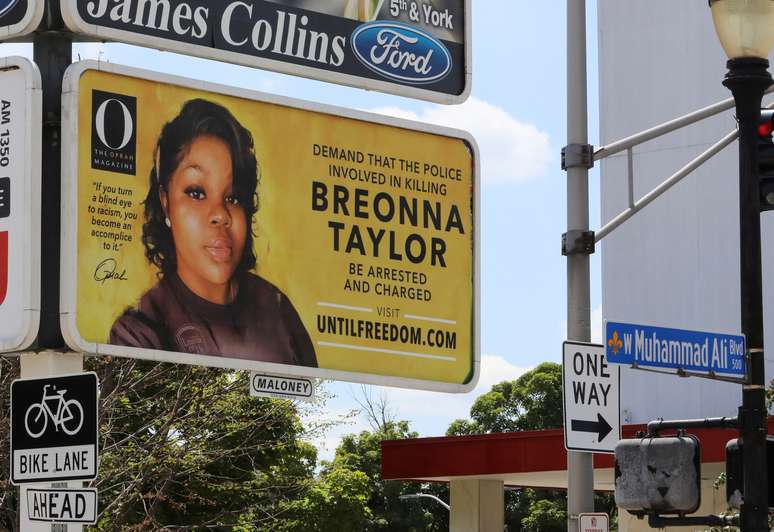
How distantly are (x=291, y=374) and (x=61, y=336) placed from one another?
225 cm

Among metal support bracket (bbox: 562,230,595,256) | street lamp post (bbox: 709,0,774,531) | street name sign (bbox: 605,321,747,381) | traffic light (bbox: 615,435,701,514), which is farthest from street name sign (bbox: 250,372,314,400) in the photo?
street lamp post (bbox: 709,0,774,531)

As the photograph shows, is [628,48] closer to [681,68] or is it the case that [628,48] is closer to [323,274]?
[681,68]

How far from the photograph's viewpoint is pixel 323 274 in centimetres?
1350

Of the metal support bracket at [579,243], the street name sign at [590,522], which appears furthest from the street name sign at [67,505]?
the metal support bracket at [579,243]

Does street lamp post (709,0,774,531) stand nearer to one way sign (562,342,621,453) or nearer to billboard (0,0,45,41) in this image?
one way sign (562,342,621,453)

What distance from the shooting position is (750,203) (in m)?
9.98

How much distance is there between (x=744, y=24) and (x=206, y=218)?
4.96 meters

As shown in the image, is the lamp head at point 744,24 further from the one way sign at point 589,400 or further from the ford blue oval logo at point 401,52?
the ford blue oval logo at point 401,52

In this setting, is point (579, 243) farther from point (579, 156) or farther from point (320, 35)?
point (320, 35)

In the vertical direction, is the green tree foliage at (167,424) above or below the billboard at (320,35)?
below

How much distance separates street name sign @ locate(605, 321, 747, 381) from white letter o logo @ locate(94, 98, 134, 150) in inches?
172

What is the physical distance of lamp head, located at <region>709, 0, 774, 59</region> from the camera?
9703 mm

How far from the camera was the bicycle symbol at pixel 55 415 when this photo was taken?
1038 cm

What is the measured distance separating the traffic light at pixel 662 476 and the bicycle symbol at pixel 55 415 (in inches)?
140
